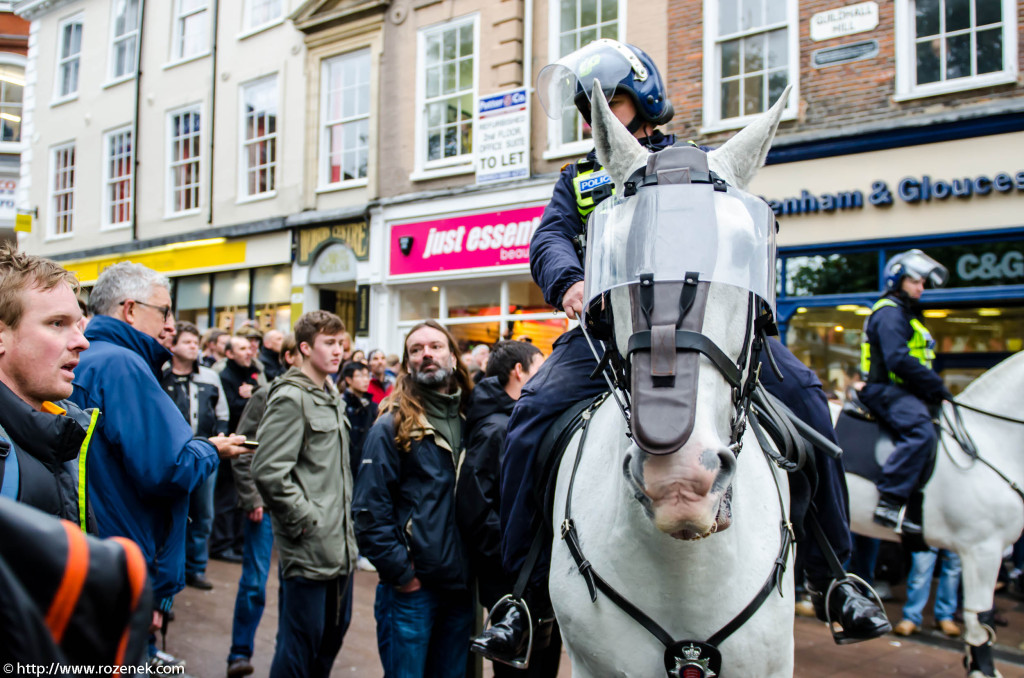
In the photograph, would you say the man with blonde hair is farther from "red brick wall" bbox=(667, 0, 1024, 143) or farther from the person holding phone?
"red brick wall" bbox=(667, 0, 1024, 143)

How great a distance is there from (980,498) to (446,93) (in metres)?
11.2

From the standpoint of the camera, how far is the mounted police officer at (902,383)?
591 cm

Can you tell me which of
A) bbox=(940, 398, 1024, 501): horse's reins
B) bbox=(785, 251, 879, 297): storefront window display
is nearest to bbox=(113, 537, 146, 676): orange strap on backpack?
bbox=(940, 398, 1024, 501): horse's reins

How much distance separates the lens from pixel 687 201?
2084mm

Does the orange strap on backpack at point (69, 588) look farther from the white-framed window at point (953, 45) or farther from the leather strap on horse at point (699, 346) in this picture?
the white-framed window at point (953, 45)

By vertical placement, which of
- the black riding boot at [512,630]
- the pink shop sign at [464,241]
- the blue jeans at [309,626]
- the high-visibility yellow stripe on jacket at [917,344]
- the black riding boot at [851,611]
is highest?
the pink shop sign at [464,241]

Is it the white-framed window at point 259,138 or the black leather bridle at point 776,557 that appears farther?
the white-framed window at point 259,138

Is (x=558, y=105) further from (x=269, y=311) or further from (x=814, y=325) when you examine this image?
(x=269, y=311)

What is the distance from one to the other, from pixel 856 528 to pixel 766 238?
16.2ft

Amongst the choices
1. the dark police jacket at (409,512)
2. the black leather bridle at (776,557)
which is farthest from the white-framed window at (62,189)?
the black leather bridle at (776,557)

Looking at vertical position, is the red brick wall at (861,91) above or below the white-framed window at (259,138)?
below

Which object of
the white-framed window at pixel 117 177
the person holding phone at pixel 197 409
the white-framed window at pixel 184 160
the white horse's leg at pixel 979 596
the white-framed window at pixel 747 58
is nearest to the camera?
the white horse's leg at pixel 979 596

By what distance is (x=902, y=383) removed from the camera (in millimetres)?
6230

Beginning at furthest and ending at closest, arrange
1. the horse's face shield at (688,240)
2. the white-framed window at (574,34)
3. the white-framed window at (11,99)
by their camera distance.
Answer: the white-framed window at (11,99), the white-framed window at (574,34), the horse's face shield at (688,240)
